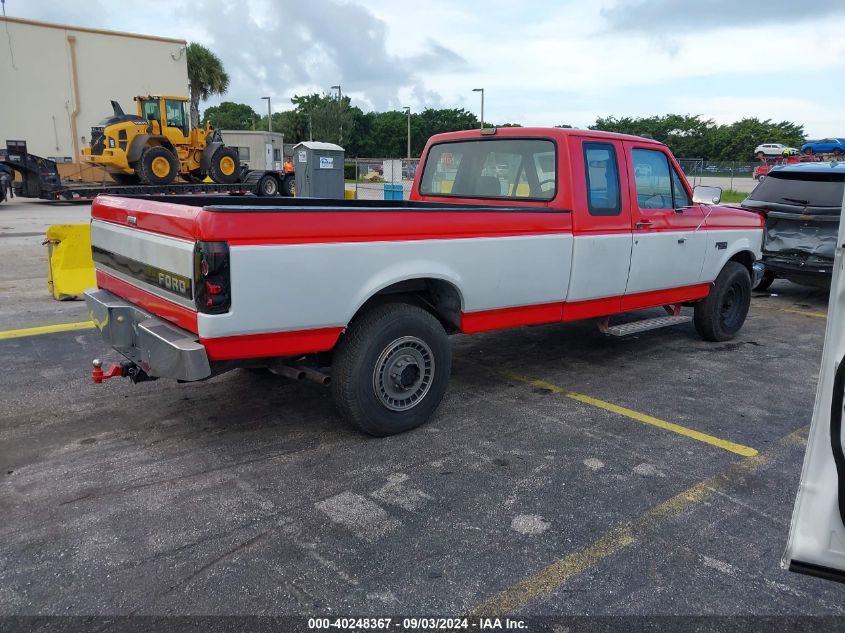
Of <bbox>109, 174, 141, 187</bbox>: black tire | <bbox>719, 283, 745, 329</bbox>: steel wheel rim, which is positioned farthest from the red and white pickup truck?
<bbox>109, 174, 141, 187</bbox>: black tire

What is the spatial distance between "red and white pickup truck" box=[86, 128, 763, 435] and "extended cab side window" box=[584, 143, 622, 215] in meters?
0.02

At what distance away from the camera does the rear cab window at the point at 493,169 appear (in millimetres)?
5207

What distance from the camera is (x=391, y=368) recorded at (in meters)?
4.18

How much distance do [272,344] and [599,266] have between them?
2.77 m

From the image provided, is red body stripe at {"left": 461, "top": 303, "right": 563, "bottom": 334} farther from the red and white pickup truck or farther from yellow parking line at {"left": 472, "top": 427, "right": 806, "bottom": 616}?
yellow parking line at {"left": 472, "top": 427, "right": 806, "bottom": 616}

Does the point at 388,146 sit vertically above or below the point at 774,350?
above

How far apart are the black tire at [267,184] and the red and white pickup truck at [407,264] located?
18194mm

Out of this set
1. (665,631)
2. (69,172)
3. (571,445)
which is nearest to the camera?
(665,631)

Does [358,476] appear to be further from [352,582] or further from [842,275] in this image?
[842,275]

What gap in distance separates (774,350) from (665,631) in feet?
16.5

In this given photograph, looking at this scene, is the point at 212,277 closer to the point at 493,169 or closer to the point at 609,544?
the point at 609,544

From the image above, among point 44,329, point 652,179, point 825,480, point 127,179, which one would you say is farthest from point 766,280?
point 127,179

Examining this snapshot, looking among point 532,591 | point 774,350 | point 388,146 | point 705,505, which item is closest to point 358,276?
point 532,591

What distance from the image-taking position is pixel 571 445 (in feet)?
13.9
